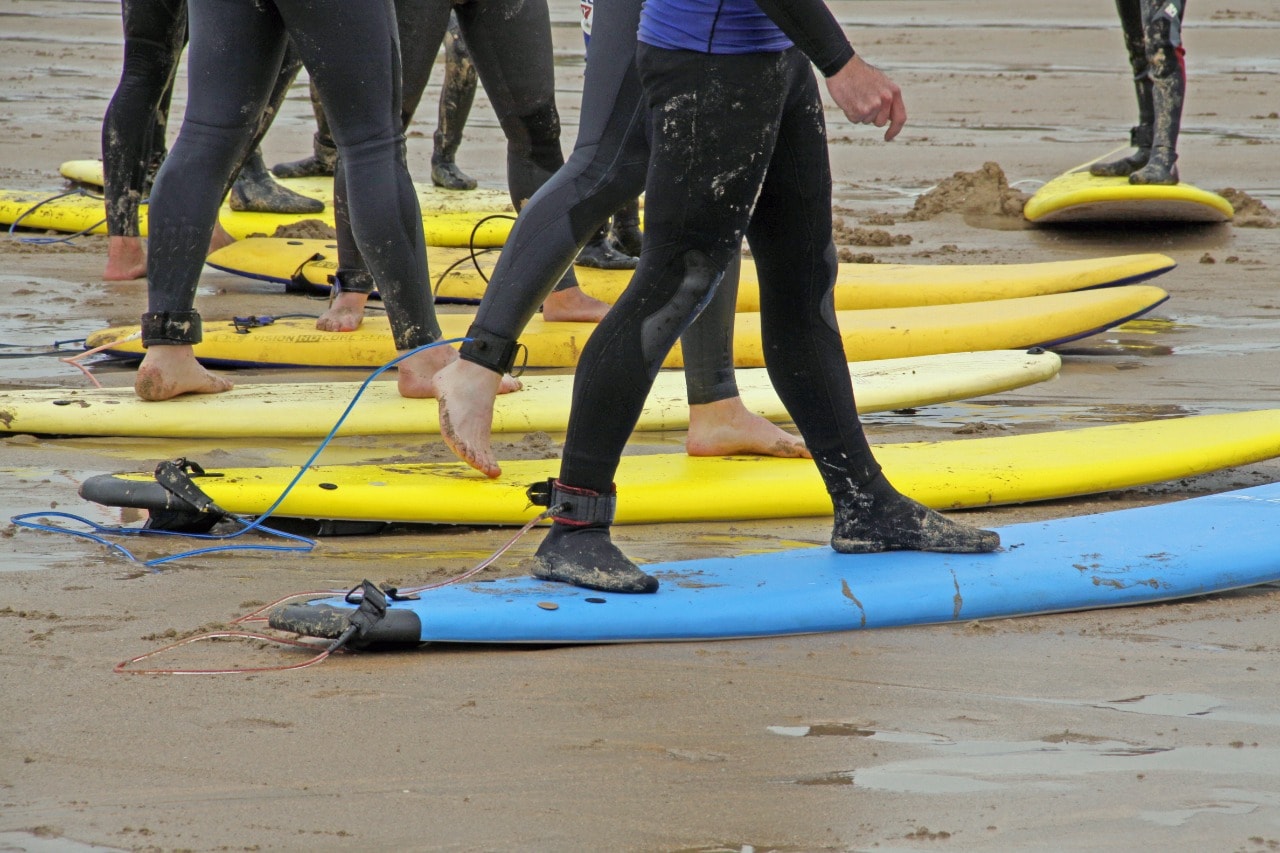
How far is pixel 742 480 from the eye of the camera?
2941 mm

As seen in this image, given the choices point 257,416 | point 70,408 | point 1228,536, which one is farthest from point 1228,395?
point 70,408

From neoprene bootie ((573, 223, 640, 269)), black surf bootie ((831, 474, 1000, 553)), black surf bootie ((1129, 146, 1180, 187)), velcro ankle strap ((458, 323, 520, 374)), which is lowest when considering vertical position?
black surf bootie ((831, 474, 1000, 553))

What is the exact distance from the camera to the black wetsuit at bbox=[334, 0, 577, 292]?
3.78 meters

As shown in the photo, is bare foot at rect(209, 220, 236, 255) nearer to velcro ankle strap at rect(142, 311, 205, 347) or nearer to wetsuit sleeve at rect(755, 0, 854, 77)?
velcro ankle strap at rect(142, 311, 205, 347)

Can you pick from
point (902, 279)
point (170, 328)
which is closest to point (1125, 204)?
point (902, 279)

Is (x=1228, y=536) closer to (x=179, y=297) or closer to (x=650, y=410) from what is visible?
(x=650, y=410)

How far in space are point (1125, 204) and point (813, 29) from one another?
4.44 m

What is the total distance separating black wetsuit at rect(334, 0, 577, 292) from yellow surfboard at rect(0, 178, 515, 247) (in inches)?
A: 45.0

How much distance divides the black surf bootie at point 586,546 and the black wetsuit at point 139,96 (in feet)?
5.38

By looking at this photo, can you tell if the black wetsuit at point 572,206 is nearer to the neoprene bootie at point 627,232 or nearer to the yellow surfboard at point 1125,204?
the neoprene bootie at point 627,232

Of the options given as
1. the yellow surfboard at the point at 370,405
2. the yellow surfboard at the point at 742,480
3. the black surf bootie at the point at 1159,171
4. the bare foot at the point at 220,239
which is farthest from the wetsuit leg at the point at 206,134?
the black surf bootie at the point at 1159,171

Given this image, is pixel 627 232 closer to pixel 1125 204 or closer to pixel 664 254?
pixel 1125 204

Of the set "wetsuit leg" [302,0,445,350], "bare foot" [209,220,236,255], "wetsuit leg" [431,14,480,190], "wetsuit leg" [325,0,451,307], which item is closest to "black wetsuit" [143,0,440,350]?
"wetsuit leg" [302,0,445,350]

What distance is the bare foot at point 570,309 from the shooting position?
4293mm
